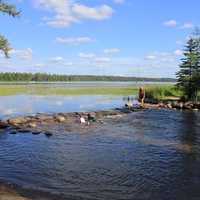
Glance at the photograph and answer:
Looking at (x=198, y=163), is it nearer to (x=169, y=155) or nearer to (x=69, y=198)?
(x=169, y=155)

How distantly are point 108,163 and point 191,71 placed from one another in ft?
132

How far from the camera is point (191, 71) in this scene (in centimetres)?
5541

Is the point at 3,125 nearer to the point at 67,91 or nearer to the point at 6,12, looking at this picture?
the point at 6,12

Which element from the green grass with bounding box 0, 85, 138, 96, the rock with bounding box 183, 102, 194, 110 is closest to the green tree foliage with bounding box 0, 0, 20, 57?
the rock with bounding box 183, 102, 194, 110

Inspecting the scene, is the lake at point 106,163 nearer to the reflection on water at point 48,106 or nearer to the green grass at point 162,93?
the reflection on water at point 48,106

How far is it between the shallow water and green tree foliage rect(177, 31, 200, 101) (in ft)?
88.0

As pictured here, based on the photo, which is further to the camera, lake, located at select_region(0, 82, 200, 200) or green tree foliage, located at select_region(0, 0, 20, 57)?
green tree foliage, located at select_region(0, 0, 20, 57)

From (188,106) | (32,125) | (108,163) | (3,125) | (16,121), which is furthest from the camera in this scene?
(188,106)

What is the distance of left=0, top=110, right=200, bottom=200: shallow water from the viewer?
14.0 metres

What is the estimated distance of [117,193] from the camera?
44.5ft

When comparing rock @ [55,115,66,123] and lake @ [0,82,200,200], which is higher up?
rock @ [55,115,66,123]

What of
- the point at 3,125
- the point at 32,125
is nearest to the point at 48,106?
the point at 32,125

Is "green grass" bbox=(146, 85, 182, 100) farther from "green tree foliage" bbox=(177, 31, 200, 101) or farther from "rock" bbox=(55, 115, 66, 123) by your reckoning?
"rock" bbox=(55, 115, 66, 123)

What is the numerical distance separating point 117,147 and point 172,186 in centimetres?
763
